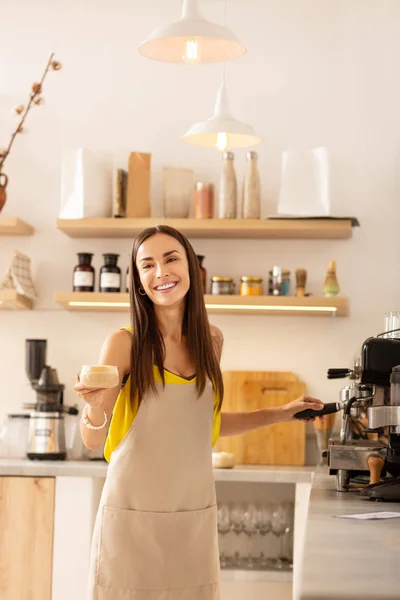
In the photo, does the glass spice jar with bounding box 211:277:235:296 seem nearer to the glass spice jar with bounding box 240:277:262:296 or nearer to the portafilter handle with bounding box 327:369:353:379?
the glass spice jar with bounding box 240:277:262:296

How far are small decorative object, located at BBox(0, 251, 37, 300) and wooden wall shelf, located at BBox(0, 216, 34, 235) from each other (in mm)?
120

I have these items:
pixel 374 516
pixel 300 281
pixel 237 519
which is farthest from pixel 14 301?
pixel 374 516

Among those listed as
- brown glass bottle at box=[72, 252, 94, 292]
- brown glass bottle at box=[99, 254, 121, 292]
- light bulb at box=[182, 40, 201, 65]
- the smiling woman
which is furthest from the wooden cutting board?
light bulb at box=[182, 40, 201, 65]

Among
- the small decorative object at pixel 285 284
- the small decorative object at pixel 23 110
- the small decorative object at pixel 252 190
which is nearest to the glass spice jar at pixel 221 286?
the small decorative object at pixel 285 284

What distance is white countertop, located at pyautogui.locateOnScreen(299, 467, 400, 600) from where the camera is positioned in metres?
1.27

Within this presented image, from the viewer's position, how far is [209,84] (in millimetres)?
4848

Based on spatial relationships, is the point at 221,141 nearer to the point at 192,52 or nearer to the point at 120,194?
the point at 192,52

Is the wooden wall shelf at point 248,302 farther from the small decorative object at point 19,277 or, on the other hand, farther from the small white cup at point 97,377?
the small white cup at point 97,377

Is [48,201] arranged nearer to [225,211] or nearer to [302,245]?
[225,211]

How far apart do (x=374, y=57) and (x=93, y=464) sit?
2449 mm

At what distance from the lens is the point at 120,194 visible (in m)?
4.55

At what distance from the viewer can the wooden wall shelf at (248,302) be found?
4.35m

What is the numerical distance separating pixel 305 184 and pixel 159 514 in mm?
2337

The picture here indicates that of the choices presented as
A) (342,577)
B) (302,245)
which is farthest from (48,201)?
(342,577)
